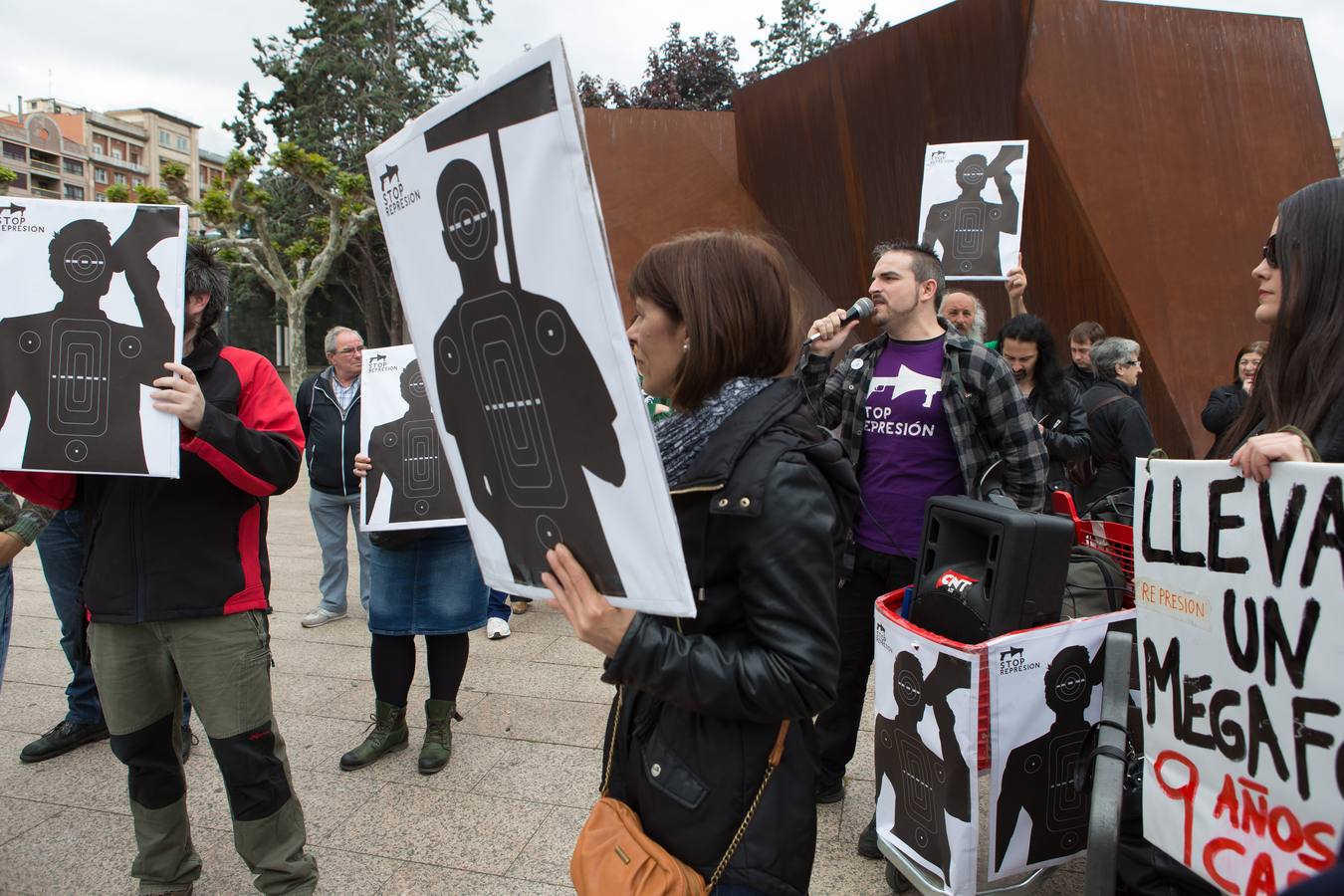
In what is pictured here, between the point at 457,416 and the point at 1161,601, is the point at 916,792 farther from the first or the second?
the point at 457,416

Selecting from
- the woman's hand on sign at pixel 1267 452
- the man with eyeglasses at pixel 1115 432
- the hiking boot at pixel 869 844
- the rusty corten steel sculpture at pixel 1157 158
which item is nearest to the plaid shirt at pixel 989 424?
the hiking boot at pixel 869 844

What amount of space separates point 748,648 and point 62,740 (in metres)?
3.78

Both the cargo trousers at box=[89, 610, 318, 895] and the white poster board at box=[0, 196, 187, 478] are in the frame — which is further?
the cargo trousers at box=[89, 610, 318, 895]

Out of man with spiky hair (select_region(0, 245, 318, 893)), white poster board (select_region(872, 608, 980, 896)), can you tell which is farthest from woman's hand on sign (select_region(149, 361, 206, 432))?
white poster board (select_region(872, 608, 980, 896))

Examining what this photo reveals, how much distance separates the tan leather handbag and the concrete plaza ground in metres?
1.50

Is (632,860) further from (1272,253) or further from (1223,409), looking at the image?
(1223,409)

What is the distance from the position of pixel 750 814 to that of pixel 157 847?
207cm

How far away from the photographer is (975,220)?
16.8 feet

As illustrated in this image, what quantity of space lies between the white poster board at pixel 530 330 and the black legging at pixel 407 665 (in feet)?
8.07

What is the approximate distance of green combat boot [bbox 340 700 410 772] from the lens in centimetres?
373

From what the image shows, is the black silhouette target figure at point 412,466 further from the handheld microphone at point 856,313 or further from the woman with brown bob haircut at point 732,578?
the woman with brown bob haircut at point 732,578

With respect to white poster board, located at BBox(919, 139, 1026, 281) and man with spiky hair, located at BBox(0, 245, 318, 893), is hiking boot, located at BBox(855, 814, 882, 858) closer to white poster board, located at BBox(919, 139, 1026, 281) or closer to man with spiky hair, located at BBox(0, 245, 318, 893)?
man with spiky hair, located at BBox(0, 245, 318, 893)

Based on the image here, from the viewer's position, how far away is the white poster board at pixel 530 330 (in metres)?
1.11

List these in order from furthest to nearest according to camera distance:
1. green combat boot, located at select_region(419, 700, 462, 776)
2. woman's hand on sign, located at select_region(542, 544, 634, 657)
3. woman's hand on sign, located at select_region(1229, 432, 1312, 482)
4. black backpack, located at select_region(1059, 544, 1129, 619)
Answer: green combat boot, located at select_region(419, 700, 462, 776)
black backpack, located at select_region(1059, 544, 1129, 619)
woman's hand on sign, located at select_region(1229, 432, 1312, 482)
woman's hand on sign, located at select_region(542, 544, 634, 657)
